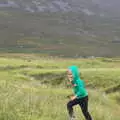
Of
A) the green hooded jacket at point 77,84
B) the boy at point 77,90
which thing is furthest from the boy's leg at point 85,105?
the green hooded jacket at point 77,84

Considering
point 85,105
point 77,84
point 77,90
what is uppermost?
point 77,84

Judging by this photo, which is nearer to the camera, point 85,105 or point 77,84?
point 77,84

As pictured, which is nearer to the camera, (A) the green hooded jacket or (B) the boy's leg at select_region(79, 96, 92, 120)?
(A) the green hooded jacket

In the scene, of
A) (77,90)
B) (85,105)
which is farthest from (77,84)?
(85,105)

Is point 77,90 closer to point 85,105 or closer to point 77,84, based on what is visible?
point 77,84

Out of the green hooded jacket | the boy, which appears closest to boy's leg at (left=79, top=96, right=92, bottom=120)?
the boy

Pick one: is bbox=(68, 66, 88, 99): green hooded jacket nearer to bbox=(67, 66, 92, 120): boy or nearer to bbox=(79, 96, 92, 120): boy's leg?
bbox=(67, 66, 92, 120): boy

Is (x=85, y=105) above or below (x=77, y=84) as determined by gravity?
below

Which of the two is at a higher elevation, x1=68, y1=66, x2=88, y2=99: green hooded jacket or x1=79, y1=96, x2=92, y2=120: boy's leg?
x1=68, y1=66, x2=88, y2=99: green hooded jacket

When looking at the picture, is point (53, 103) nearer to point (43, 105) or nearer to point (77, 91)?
point (43, 105)

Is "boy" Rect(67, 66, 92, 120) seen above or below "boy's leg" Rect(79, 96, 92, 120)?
above

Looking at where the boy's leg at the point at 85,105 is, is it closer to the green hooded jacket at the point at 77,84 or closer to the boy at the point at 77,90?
the boy at the point at 77,90

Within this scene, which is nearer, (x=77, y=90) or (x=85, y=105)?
(x=77, y=90)

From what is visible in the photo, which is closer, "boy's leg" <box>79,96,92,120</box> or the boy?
the boy
